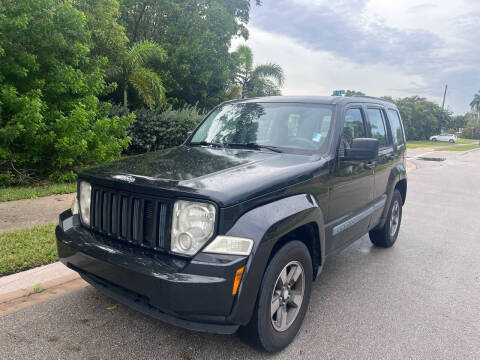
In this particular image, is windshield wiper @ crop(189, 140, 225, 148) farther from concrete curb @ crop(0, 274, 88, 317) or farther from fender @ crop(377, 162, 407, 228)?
fender @ crop(377, 162, 407, 228)

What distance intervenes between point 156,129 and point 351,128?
9131 millimetres

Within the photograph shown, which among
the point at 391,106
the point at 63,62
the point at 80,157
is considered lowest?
the point at 80,157

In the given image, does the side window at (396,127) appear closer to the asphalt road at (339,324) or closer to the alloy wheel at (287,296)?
the asphalt road at (339,324)

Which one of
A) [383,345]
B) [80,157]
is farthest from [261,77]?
[383,345]

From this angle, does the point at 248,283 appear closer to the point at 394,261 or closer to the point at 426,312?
the point at 426,312

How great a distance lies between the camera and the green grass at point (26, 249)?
3.79 m

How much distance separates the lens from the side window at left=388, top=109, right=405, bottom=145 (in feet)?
16.9

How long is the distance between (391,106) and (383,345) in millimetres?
3477

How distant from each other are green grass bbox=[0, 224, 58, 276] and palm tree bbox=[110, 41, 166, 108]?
8.30 meters

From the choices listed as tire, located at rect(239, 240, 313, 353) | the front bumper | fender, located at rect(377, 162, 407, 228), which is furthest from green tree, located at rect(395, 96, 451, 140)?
the front bumper

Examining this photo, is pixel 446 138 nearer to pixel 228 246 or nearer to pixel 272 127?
pixel 272 127

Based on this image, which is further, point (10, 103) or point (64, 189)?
point (64, 189)

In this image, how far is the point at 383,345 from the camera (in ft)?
9.57

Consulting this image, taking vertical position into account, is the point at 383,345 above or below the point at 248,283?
below
